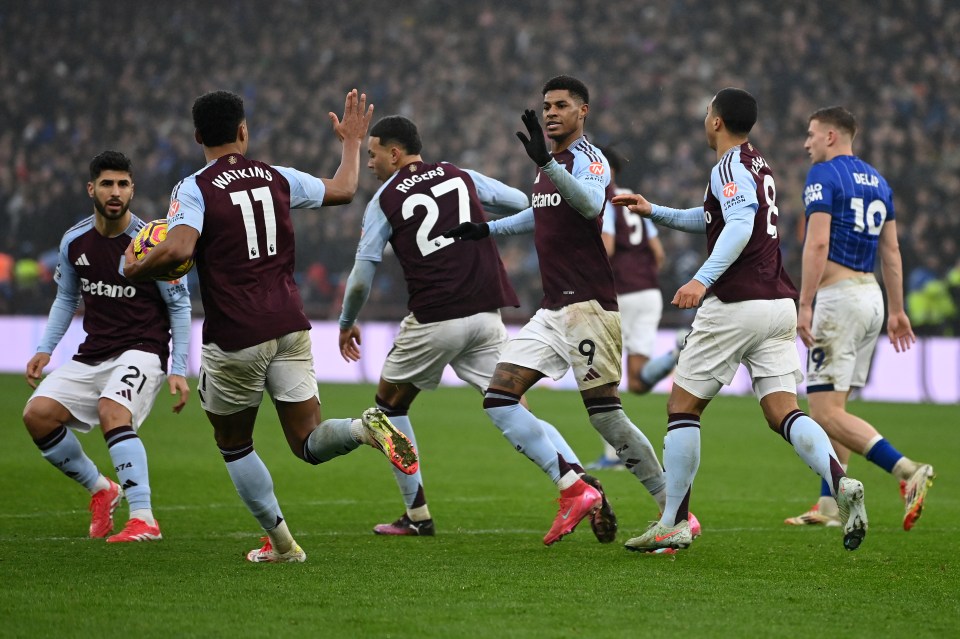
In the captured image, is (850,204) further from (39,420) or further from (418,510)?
(39,420)

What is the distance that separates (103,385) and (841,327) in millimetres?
4065

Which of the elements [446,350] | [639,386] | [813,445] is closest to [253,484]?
[446,350]

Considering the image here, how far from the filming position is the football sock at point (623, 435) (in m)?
6.32

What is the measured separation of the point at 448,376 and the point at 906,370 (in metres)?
6.47

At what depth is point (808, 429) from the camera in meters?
5.71

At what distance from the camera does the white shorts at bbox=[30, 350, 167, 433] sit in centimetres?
674

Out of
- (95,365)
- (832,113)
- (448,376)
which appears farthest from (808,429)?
(448,376)

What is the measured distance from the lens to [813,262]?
6.88m

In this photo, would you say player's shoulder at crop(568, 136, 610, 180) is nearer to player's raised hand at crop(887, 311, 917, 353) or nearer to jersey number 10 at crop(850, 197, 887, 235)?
jersey number 10 at crop(850, 197, 887, 235)

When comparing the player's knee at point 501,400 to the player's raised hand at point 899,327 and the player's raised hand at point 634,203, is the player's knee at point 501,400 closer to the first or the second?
the player's raised hand at point 634,203

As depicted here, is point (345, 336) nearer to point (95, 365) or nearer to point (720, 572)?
point (95, 365)

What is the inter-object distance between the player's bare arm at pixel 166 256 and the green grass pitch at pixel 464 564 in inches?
49.3

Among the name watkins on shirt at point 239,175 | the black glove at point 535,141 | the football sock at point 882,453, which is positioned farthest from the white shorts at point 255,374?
the football sock at point 882,453

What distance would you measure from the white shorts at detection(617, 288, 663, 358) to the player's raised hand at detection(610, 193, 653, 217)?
518 centimetres
